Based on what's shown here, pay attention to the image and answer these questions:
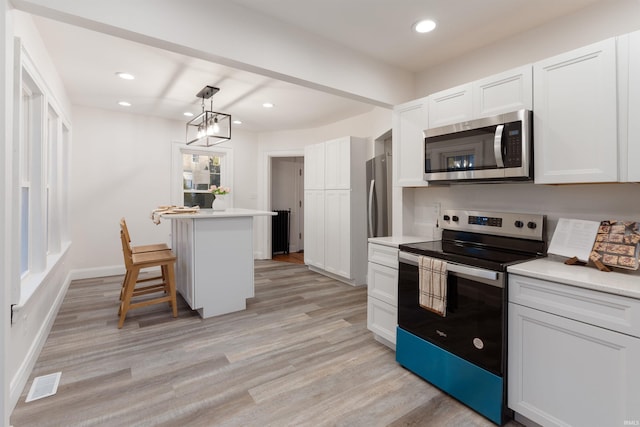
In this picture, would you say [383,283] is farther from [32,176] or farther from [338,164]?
[32,176]

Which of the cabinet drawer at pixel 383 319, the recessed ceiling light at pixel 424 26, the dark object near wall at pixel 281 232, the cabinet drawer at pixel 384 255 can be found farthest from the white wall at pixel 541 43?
the dark object near wall at pixel 281 232

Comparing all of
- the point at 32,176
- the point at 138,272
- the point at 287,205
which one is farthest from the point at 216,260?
the point at 287,205

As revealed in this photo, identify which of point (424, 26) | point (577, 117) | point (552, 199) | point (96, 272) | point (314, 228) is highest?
point (424, 26)

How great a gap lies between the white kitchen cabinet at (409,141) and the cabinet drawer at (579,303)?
1150 mm

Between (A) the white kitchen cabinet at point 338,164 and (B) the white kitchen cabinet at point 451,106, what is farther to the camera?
(A) the white kitchen cabinet at point 338,164

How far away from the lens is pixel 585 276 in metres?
1.50

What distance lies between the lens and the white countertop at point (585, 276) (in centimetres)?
134

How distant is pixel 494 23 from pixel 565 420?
2516mm

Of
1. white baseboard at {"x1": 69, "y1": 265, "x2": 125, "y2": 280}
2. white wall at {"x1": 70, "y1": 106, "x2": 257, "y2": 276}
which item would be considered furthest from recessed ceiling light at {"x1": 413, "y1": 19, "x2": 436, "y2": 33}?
white baseboard at {"x1": 69, "y1": 265, "x2": 125, "y2": 280}

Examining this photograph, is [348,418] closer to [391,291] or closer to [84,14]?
[391,291]

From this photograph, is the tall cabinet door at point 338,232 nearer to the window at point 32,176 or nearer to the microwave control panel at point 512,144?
the microwave control panel at point 512,144

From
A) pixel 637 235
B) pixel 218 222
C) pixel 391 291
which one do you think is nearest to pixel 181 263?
pixel 218 222

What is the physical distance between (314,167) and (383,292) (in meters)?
2.91

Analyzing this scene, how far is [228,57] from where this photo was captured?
202 centimetres
